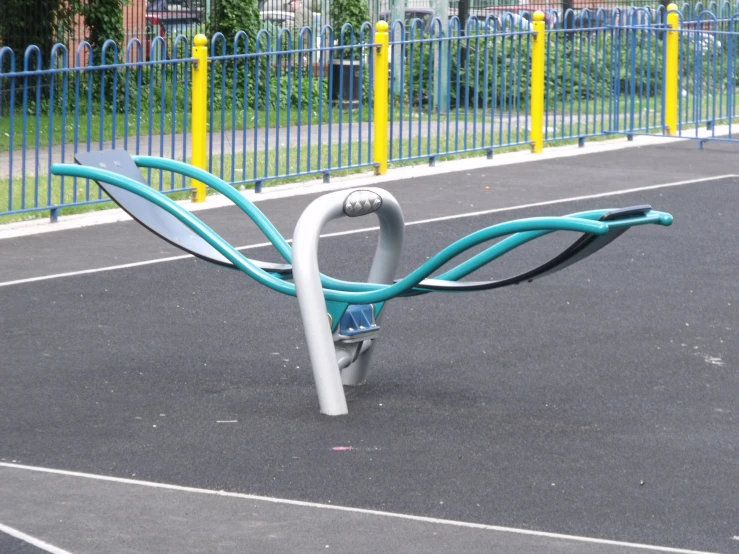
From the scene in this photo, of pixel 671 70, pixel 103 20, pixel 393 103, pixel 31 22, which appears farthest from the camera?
pixel 103 20

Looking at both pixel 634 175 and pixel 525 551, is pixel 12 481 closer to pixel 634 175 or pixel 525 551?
pixel 525 551

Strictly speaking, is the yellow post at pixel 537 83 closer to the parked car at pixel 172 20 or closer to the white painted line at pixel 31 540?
the parked car at pixel 172 20

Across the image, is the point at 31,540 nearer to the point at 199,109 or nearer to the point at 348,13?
the point at 199,109

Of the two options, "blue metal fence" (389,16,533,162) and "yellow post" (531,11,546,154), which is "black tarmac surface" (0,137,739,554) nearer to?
"blue metal fence" (389,16,533,162)

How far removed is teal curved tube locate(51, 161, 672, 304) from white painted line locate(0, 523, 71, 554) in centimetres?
197

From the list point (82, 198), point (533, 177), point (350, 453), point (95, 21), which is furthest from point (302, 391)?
point (95, 21)

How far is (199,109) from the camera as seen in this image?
11758 mm

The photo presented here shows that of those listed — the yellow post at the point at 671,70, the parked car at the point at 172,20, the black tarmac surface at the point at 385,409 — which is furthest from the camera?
the parked car at the point at 172,20

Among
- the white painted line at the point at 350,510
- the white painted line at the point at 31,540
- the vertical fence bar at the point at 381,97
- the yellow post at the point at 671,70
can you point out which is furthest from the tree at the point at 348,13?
the white painted line at the point at 31,540

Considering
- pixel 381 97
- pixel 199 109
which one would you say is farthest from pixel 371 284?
pixel 381 97

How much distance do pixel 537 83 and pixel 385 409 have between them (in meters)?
9.22

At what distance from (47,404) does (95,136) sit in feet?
32.1

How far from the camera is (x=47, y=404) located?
6.22 meters

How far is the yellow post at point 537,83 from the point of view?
48.6 ft
